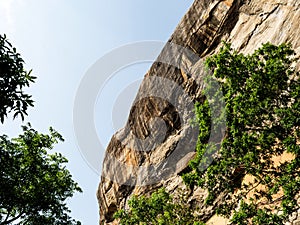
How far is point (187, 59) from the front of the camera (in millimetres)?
28109

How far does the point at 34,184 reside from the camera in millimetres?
15648

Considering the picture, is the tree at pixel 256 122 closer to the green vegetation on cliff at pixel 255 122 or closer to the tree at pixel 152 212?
the green vegetation on cliff at pixel 255 122

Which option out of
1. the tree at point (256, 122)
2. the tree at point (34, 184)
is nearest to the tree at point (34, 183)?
the tree at point (34, 184)

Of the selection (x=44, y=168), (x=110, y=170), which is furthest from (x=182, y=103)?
Answer: (x=44, y=168)

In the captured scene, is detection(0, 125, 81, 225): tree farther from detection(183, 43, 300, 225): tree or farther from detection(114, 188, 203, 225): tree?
detection(183, 43, 300, 225): tree

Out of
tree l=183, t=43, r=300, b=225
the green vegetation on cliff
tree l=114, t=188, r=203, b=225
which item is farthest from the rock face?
tree l=183, t=43, r=300, b=225

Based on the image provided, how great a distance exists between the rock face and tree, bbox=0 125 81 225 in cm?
1094

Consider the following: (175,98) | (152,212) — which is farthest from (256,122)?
(175,98)

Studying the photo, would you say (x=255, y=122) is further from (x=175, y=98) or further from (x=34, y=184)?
(x=175, y=98)

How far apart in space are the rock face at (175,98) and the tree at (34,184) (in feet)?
35.9

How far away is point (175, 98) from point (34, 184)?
15.9m

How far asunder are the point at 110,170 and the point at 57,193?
54.1 ft

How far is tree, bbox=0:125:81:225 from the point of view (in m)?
14.7

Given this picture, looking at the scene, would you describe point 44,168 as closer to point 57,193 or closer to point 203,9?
point 57,193
